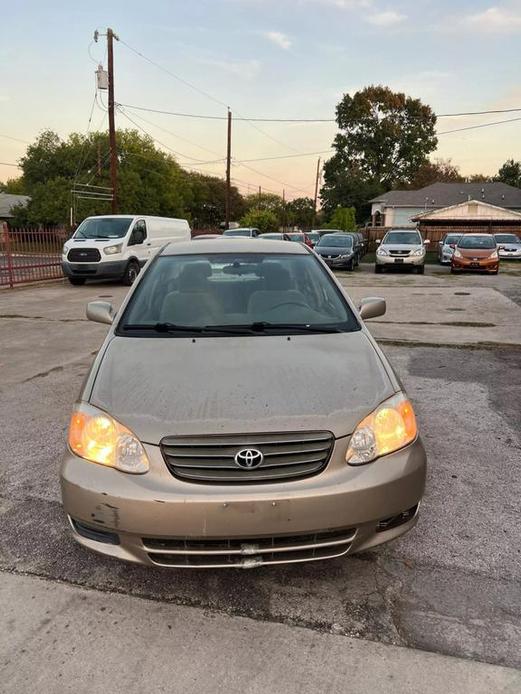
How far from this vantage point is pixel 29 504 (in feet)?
10.2

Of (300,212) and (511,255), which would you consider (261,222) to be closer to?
(511,255)

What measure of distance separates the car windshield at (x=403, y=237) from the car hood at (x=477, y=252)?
220 centimetres

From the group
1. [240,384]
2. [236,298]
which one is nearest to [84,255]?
[236,298]

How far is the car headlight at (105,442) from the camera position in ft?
7.11

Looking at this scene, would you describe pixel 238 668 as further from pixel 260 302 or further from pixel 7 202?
pixel 7 202

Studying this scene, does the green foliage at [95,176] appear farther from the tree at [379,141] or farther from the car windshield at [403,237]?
the car windshield at [403,237]

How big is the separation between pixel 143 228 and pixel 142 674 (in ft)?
48.4

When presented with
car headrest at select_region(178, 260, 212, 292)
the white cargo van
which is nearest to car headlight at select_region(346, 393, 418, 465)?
car headrest at select_region(178, 260, 212, 292)

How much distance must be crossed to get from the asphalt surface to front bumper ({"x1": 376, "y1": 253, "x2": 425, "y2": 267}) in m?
14.9

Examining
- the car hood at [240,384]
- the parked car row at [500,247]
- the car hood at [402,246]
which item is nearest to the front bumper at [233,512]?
the car hood at [240,384]

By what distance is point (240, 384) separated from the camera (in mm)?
2420

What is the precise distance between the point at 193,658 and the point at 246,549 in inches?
17.9

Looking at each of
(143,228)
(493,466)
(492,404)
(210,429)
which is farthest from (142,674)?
(143,228)

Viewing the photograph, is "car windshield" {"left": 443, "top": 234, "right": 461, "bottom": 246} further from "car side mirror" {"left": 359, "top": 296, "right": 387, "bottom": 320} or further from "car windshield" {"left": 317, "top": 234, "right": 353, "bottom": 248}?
"car side mirror" {"left": 359, "top": 296, "right": 387, "bottom": 320}
